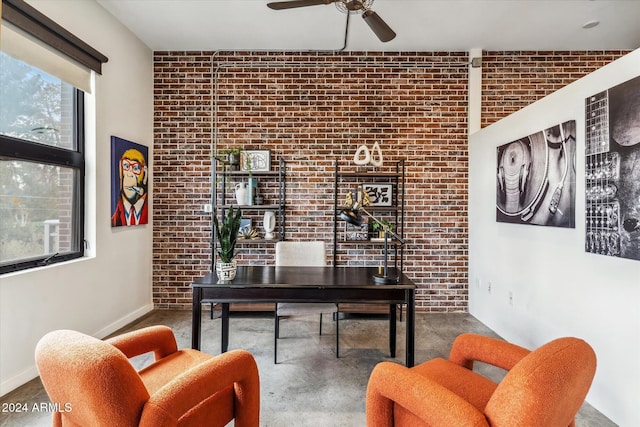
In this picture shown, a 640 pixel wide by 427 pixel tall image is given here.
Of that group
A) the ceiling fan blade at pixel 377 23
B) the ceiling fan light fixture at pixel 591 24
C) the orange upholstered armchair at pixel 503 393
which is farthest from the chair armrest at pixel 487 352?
the ceiling fan light fixture at pixel 591 24

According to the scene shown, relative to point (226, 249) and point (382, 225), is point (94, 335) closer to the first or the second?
point (226, 249)

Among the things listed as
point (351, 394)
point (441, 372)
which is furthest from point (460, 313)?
point (441, 372)

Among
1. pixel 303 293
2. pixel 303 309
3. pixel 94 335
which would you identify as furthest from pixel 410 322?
pixel 94 335

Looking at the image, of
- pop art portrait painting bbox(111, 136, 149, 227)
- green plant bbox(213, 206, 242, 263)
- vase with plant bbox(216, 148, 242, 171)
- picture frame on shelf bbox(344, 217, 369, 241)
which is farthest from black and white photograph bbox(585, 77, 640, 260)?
pop art portrait painting bbox(111, 136, 149, 227)

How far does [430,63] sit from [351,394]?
3.62m

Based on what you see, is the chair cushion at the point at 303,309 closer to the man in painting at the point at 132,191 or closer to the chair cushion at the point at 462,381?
the chair cushion at the point at 462,381

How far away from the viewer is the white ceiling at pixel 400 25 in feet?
9.39

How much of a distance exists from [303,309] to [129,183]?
7.54 feet

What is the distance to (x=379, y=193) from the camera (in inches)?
143

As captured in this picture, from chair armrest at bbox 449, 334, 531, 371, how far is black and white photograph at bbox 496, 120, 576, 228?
1.22m

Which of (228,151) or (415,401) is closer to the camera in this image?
(415,401)

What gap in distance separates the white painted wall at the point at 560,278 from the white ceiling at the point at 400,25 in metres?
1.07

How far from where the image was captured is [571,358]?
1004 millimetres

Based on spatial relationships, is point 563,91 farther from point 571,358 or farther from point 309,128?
point 309,128
